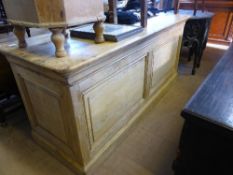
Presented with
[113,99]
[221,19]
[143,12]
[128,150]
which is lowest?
[128,150]

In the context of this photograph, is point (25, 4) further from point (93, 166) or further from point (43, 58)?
point (93, 166)

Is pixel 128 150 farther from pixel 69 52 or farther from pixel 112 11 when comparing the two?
pixel 112 11

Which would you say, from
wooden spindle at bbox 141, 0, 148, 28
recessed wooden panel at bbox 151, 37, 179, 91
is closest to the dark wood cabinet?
recessed wooden panel at bbox 151, 37, 179, 91

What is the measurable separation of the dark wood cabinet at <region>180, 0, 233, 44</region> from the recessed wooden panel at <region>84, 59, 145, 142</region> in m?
3.26

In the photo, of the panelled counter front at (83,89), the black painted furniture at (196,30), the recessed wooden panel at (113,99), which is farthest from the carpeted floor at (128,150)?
the black painted furniture at (196,30)

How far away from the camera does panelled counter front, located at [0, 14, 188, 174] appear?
918mm

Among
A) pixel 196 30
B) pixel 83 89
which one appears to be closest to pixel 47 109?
pixel 83 89

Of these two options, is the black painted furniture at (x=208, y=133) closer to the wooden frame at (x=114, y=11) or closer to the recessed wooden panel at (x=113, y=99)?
the recessed wooden panel at (x=113, y=99)

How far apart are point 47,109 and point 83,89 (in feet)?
1.13

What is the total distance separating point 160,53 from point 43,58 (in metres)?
1.20

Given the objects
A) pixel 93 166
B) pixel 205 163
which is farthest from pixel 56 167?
pixel 205 163

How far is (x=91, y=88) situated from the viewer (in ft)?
3.34

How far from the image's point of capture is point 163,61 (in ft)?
6.34

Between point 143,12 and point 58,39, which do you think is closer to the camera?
point 58,39
